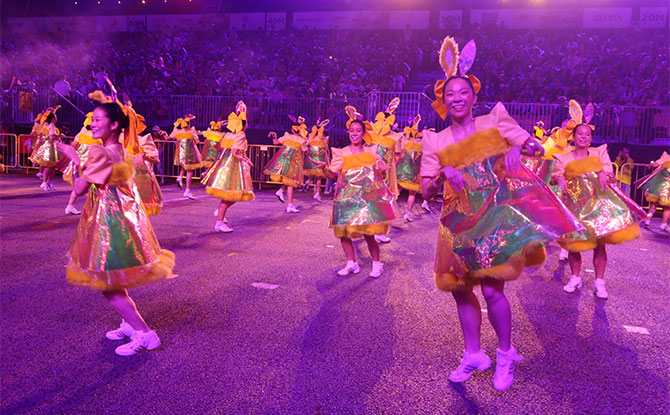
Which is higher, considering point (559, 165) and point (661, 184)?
point (559, 165)

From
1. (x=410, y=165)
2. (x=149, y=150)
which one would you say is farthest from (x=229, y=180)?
(x=410, y=165)

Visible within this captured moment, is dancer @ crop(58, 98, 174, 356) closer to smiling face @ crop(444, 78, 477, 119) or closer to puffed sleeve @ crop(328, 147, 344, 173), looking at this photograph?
smiling face @ crop(444, 78, 477, 119)

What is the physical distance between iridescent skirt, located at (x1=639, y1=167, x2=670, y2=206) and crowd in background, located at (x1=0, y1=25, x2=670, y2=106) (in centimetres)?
721

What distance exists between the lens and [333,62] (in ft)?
69.2

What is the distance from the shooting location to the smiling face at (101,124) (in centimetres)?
310

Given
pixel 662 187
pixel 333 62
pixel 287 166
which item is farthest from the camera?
pixel 333 62

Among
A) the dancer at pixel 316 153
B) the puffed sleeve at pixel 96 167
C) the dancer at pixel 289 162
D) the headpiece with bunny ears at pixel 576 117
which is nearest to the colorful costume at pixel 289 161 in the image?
the dancer at pixel 289 162

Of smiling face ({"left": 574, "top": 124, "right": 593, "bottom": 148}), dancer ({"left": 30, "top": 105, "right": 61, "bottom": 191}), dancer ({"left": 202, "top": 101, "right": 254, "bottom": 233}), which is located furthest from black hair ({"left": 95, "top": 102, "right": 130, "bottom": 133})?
dancer ({"left": 30, "top": 105, "right": 61, "bottom": 191})

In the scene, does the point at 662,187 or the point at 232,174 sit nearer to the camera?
the point at 232,174

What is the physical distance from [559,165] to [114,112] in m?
3.91

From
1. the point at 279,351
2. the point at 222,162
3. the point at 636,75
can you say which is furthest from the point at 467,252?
A: the point at 636,75

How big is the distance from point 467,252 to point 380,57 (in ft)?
63.3

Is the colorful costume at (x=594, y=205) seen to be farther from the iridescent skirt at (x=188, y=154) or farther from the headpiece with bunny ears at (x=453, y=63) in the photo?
the iridescent skirt at (x=188, y=154)

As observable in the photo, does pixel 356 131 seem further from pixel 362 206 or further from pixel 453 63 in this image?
pixel 453 63
